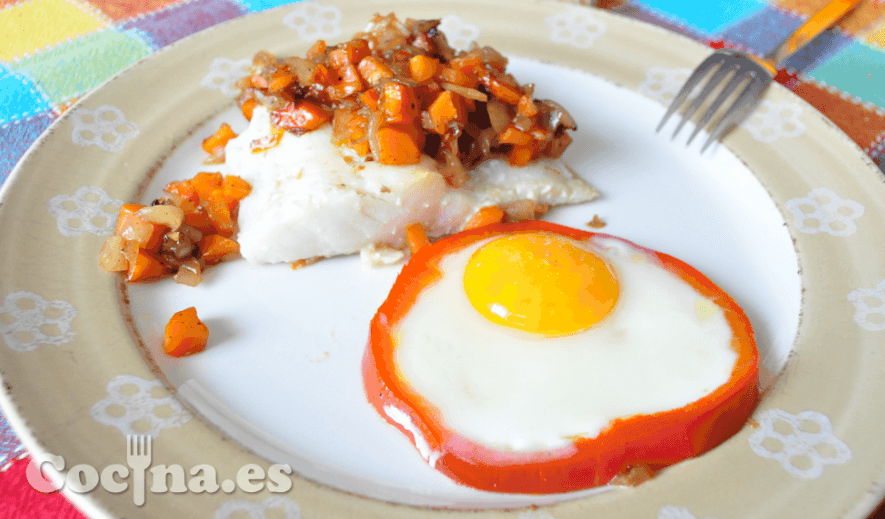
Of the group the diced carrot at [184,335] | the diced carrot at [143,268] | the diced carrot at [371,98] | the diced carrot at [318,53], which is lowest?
the diced carrot at [184,335]

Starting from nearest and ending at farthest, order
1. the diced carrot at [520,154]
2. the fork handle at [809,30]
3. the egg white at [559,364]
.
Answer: the egg white at [559,364], the diced carrot at [520,154], the fork handle at [809,30]

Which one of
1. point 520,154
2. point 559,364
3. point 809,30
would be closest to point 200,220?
point 520,154

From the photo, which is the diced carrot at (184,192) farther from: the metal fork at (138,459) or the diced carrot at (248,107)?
the metal fork at (138,459)

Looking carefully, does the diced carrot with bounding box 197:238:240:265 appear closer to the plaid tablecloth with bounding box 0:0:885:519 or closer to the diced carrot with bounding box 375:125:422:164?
the diced carrot with bounding box 375:125:422:164

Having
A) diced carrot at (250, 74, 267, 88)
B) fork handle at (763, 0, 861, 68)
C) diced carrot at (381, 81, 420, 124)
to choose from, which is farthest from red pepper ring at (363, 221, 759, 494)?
fork handle at (763, 0, 861, 68)

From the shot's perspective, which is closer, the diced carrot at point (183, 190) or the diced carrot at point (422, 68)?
the diced carrot at point (422, 68)

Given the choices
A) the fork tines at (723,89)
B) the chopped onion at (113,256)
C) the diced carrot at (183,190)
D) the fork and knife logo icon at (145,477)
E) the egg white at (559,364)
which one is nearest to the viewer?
the fork and knife logo icon at (145,477)

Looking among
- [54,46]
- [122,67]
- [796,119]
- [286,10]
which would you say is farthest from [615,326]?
[54,46]

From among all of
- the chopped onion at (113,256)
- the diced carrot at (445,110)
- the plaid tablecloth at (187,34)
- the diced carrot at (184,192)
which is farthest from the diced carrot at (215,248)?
the plaid tablecloth at (187,34)
